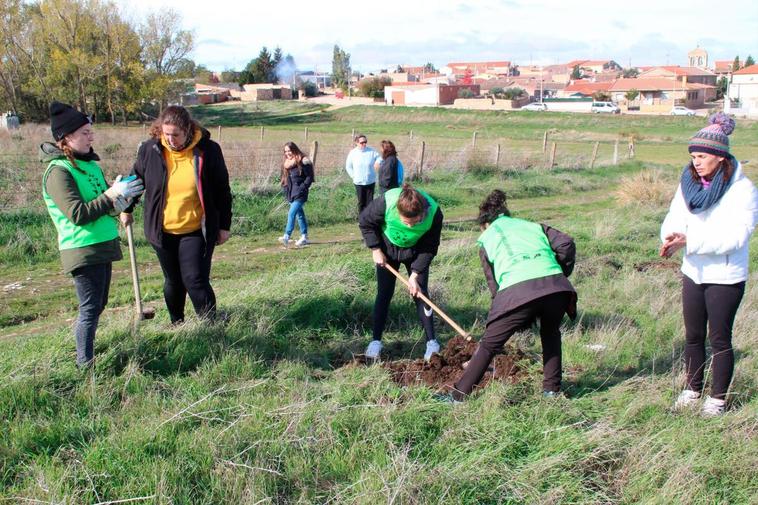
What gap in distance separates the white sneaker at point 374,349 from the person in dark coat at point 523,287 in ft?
3.91

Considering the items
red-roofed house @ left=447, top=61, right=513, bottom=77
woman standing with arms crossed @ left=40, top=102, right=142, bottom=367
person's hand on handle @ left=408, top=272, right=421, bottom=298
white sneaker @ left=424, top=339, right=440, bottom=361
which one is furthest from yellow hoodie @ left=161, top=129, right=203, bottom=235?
red-roofed house @ left=447, top=61, right=513, bottom=77

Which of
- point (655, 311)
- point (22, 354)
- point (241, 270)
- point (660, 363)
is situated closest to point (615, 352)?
point (660, 363)

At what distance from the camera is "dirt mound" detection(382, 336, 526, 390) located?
4559 mm

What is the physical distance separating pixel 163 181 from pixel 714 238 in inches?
136

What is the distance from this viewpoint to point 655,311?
620 centimetres

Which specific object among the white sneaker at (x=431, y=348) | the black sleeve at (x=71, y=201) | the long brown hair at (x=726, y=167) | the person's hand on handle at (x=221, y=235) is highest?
the long brown hair at (x=726, y=167)

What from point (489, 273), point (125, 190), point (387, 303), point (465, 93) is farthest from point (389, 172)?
point (465, 93)

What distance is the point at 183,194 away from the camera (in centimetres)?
458

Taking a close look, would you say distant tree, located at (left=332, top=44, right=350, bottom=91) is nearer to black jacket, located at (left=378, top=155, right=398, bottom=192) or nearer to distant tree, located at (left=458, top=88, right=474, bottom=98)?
distant tree, located at (left=458, top=88, right=474, bottom=98)

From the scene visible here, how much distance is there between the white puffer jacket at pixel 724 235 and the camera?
147 inches

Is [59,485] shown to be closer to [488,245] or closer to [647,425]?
[488,245]

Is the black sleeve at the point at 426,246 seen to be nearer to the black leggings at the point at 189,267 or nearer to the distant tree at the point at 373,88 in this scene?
the black leggings at the point at 189,267

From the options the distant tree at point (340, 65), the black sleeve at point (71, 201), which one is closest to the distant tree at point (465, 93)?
the distant tree at point (340, 65)

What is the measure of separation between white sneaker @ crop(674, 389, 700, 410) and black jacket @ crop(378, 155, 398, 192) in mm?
7341
